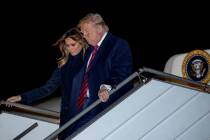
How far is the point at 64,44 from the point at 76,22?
67.1 feet

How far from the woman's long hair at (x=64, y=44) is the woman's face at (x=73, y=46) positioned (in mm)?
23

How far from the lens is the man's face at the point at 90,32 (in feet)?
9.47

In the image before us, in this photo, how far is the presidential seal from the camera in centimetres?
412

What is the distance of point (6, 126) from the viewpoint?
3.98 metres

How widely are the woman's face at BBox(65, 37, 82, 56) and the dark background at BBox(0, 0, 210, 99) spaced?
2010cm

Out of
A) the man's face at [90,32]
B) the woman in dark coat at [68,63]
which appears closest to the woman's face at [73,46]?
the woman in dark coat at [68,63]

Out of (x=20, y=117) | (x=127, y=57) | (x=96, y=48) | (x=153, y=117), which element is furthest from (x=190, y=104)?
(x=20, y=117)

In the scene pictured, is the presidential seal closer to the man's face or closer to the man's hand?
the man's face

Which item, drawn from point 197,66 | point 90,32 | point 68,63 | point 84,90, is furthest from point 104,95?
point 197,66

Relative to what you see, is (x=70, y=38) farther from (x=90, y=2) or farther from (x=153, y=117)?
(x=90, y=2)

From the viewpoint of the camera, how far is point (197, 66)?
163 inches

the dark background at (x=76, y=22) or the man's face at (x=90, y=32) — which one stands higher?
the man's face at (x=90, y=32)

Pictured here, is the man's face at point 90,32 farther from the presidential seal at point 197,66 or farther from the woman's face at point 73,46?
the presidential seal at point 197,66

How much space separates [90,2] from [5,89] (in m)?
7.90
